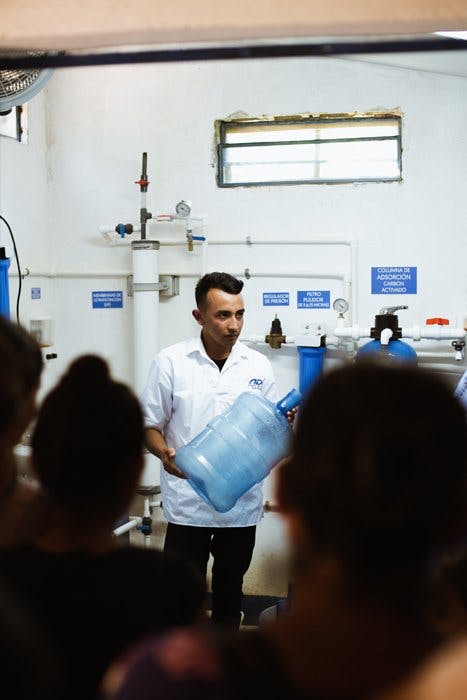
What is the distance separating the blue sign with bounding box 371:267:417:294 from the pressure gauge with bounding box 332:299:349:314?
0.20 m

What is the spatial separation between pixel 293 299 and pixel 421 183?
86 centimetres

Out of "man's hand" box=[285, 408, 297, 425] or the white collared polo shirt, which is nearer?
"man's hand" box=[285, 408, 297, 425]

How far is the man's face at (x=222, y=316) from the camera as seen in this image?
101 inches

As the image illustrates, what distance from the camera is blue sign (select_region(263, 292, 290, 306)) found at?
3.75 meters

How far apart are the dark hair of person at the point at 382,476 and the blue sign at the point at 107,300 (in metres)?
3.37

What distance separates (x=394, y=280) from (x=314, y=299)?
1.37 feet

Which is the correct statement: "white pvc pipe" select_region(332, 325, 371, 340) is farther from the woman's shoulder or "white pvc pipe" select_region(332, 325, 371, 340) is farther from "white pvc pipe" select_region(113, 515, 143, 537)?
the woman's shoulder

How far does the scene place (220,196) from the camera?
12.4 feet

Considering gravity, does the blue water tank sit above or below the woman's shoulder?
below

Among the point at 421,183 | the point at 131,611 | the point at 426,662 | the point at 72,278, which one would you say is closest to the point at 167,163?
the point at 72,278

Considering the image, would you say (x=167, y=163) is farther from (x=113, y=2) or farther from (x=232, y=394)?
(x=113, y=2)

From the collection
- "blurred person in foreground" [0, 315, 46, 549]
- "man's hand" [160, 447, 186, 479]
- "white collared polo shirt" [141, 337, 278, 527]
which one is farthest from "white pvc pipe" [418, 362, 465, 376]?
"blurred person in foreground" [0, 315, 46, 549]

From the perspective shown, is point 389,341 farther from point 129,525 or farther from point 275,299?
point 129,525

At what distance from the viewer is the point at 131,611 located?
2.81ft
